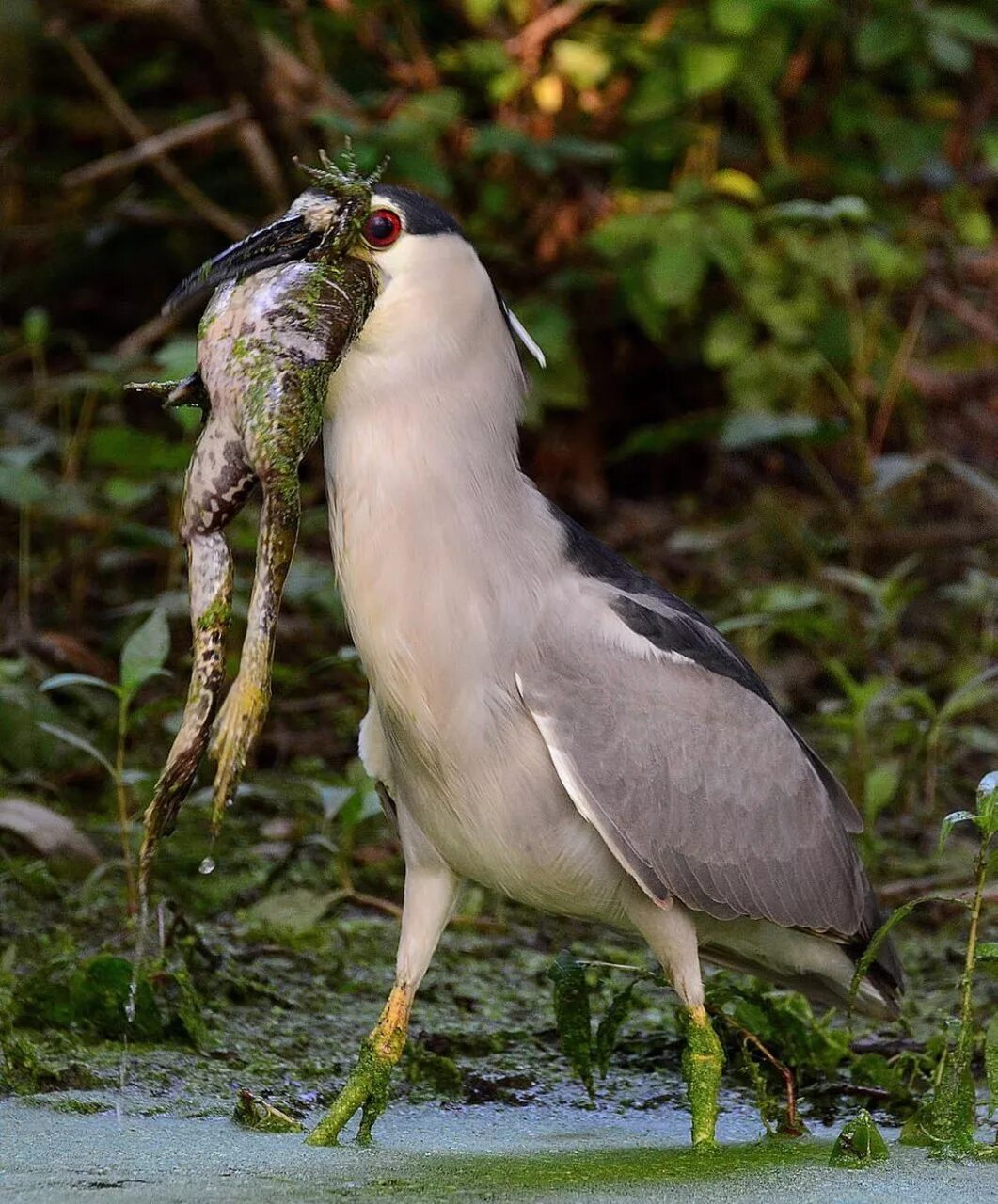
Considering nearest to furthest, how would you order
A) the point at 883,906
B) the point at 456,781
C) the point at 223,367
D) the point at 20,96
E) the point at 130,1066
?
the point at 223,367 < the point at 456,781 < the point at 130,1066 < the point at 883,906 < the point at 20,96

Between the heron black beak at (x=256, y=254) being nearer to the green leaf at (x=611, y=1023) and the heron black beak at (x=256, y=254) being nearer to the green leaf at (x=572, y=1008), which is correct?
the green leaf at (x=572, y=1008)

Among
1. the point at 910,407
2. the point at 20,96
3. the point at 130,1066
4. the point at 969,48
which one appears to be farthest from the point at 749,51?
the point at 130,1066

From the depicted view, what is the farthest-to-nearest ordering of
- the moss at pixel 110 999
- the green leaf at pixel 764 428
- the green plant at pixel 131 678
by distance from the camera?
the green leaf at pixel 764 428
the green plant at pixel 131 678
the moss at pixel 110 999

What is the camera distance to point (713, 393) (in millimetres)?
7770

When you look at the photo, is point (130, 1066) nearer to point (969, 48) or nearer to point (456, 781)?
point (456, 781)

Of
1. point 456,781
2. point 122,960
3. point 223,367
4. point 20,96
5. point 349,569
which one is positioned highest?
point 20,96

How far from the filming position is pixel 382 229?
331cm

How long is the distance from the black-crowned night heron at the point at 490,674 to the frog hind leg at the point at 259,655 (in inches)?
10.5

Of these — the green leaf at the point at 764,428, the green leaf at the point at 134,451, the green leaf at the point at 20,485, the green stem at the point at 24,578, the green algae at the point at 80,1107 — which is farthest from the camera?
the green leaf at the point at 764,428

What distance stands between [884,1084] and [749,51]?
4353 mm

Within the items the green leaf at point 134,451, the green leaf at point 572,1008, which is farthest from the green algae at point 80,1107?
the green leaf at point 134,451

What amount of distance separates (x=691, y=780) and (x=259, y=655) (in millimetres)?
975

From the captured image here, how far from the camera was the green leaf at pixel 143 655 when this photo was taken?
426cm

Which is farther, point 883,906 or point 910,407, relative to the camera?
point 910,407
